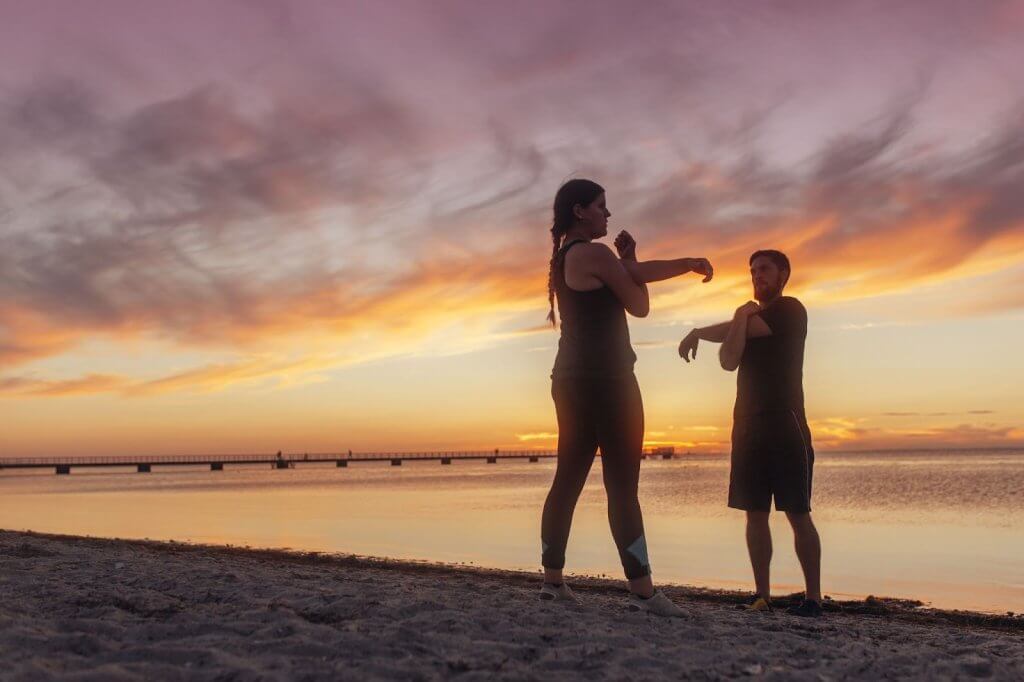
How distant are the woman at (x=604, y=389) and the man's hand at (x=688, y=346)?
599 millimetres

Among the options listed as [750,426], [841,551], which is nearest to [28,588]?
[750,426]

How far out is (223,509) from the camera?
27000 millimetres

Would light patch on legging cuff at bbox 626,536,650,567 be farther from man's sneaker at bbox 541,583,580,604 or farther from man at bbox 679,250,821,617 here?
man at bbox 679,250,821,617

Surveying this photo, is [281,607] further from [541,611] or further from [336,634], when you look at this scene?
[541,611]

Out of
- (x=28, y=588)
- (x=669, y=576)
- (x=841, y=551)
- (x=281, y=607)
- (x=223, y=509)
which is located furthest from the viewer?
(x=223, y=509)

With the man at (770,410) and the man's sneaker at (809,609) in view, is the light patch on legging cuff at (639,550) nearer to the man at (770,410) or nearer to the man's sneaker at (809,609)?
the man at (770,410)

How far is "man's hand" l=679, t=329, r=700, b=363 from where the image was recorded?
5445 mm

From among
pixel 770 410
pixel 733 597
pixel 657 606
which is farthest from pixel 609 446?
pixel 733 597

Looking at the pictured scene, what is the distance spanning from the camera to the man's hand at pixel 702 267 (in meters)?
4.84

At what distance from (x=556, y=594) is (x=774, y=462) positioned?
1636mm

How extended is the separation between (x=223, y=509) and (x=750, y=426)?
24174 millimetres

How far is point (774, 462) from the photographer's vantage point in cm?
557

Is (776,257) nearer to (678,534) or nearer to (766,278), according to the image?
(766,278)

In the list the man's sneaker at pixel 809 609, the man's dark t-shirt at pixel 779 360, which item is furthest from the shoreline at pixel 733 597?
the man's dark t-shirt at pixel 779 360
